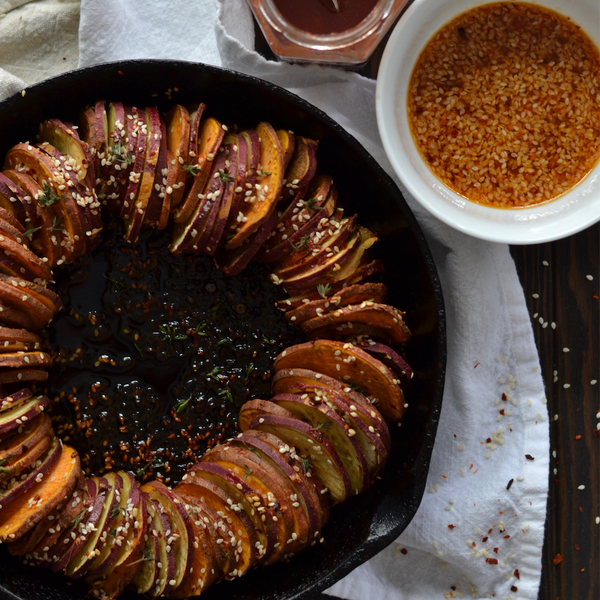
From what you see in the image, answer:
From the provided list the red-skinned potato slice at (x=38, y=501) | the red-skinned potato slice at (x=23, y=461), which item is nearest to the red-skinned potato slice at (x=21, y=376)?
the red-skinned potato slice at (x=23, y=461)

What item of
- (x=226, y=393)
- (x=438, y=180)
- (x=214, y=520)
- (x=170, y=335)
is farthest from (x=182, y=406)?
(x=438, y=180)

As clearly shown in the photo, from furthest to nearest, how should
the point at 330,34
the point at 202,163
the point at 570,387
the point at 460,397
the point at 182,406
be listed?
the point at 570,387 < the point at 460,397 < the point at 182,406 < the point at 330,34 < the point at 202,163

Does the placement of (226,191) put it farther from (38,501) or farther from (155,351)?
(38,501)

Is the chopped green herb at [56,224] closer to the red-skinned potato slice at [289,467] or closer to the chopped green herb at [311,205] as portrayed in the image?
the chopped green herb at [311,205]

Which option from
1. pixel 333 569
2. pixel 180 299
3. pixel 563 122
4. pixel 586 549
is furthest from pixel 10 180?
pixel 586 549

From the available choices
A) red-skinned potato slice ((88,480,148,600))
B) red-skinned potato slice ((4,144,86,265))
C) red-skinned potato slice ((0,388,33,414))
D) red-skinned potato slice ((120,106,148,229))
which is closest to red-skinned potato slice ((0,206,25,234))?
red-skinned potato slice ((4,144,86,265))

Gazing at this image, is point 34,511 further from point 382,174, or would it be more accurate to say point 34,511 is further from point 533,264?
point 533,264
